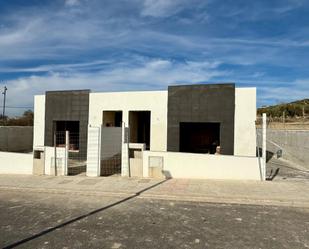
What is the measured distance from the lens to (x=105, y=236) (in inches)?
241

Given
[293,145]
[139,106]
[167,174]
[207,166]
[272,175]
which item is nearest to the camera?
[207,166]

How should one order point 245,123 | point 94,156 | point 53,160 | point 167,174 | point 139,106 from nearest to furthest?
point 167,174, point 94,156, point 53,160, point 245,123, point 139,106

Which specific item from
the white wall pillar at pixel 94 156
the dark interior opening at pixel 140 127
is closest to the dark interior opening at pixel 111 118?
the dark interior opening at pixel 140 127

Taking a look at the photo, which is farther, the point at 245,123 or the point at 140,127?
the point at 140,127

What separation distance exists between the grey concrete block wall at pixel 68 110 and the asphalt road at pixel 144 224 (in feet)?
38.2

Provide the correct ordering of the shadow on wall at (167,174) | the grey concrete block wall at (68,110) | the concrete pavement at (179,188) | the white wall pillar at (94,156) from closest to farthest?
the concrete pavement at (179,188)
the shadow on wall at (167,174)
the white wall pillar at (94,156)
the grey concrete block wall at (68,110)

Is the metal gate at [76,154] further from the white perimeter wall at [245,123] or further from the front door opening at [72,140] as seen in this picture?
the white perimeter wall at [245,123]

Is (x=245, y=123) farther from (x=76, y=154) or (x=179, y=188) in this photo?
(x=76, y=154)

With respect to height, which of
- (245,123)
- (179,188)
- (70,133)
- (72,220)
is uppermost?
(245,123)

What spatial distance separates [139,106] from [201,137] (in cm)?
539

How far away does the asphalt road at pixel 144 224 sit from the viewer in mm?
5805

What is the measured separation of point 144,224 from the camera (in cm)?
694

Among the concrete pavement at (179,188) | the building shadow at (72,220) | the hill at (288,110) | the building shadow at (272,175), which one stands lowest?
the building shadow at (72,220)

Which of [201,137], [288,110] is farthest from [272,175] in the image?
[288,110]
